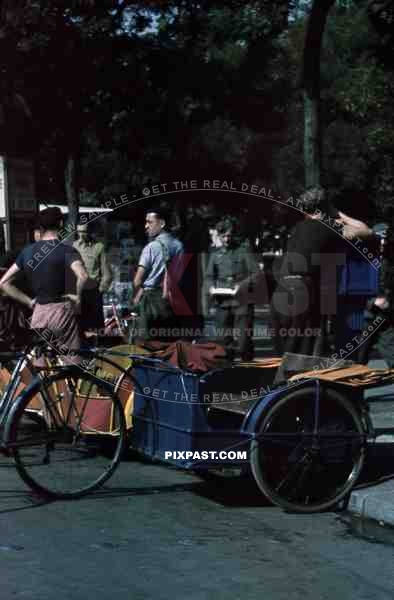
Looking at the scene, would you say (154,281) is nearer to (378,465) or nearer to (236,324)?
(378,465)

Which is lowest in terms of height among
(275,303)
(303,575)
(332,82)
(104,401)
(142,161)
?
(303,575)

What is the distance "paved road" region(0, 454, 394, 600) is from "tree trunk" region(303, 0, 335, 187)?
7.58 m

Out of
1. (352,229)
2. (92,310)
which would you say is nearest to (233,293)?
(92,310)

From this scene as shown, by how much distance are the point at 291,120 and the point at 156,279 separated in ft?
74.1

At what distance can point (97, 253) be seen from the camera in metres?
12.6

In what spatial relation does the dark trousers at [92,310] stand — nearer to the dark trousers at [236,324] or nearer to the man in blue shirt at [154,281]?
the man in blue shirt at [154,281]

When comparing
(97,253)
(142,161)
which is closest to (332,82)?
(142,161)

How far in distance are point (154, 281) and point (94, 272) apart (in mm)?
3060

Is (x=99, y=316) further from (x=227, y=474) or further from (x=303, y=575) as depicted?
(x=303, y=575)

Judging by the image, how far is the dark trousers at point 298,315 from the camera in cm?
775

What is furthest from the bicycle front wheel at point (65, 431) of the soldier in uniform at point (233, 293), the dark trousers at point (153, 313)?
the soldier in uniform at point (233, 293)

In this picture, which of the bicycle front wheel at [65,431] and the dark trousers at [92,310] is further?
the dark trousers at [92,310]

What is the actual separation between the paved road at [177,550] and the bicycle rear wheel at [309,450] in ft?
0.48

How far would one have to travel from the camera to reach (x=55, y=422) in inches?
265
